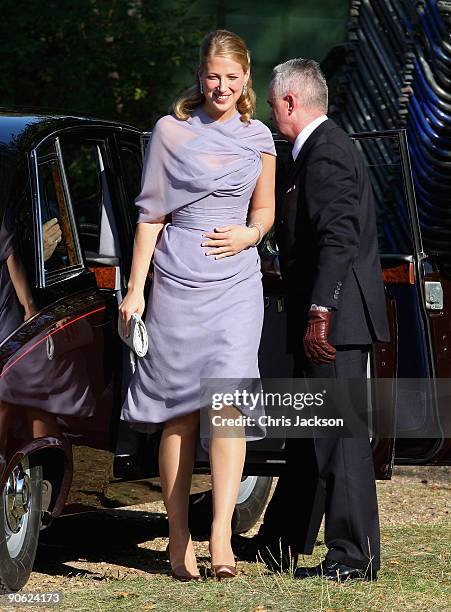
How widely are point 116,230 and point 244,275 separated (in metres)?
0.78

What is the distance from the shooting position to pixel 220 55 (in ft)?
17.3

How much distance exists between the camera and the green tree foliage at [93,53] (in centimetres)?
1587

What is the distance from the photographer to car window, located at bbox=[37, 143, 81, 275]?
5301mm

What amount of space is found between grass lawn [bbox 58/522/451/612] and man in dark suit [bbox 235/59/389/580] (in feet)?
0.58

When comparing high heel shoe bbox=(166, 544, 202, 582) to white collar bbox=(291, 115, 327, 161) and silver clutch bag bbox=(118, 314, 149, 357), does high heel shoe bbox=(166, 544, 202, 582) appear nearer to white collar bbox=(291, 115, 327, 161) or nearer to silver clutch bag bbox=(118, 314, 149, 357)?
silver clutch bag bbox=(118, 314, 149, 357)

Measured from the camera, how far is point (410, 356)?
19.9ft

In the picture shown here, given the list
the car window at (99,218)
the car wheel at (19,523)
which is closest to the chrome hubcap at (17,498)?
the car wheel at (19,523)

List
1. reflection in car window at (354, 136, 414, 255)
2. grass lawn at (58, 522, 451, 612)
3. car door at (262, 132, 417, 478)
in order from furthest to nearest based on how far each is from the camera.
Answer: reflection in car window at (354, 136, 414, 255), car door at (262, 132, 417, 478), grass lawn at (58, 522, 451, 612)

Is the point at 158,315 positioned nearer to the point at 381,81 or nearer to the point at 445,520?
the point at 445,520

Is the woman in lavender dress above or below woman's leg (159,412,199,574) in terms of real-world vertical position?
above

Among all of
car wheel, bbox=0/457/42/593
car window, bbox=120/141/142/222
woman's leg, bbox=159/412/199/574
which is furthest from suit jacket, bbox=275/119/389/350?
car wheel, bbox=0/457/42/593

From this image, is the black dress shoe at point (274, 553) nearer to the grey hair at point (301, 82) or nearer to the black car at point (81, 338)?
the black car at point (81, 338)

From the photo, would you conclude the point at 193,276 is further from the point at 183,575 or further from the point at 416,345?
the point at 416,345

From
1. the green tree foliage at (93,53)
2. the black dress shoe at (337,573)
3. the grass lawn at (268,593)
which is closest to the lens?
the grass lawn at (268,593)
